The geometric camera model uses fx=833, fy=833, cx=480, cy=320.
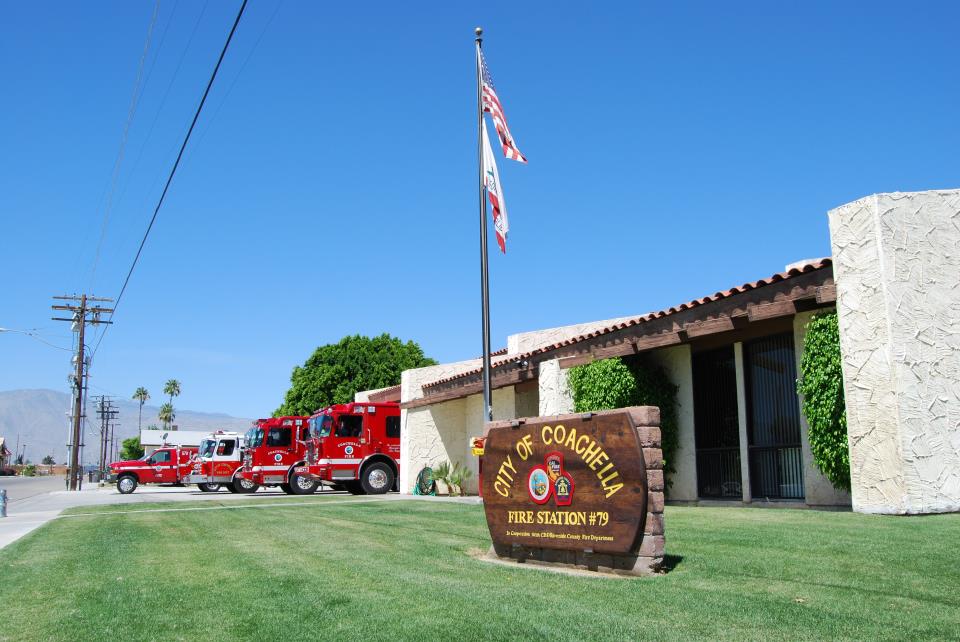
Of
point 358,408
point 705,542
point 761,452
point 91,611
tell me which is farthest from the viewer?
point 358,408

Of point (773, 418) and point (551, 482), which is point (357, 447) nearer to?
point (773, 418)

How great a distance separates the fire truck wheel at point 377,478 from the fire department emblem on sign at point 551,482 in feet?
60.9

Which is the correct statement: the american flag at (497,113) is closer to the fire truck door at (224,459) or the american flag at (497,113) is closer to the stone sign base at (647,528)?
the stone sign base at (647,528)

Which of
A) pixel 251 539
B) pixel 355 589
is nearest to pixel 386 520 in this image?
pixel 251 539

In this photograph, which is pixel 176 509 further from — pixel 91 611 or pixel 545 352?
pixel 91 611

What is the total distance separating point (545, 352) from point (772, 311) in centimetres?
750

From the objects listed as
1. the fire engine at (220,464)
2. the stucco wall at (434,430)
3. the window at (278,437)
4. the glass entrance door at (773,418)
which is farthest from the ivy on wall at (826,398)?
the fire engine at (220,464)

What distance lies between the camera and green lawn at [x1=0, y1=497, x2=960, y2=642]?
18.4 feet

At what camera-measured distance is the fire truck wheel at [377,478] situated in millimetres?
26672

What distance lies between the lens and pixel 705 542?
9391 mm

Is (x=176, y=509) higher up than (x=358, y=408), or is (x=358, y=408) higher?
(x=358, y=408)

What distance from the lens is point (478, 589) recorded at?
703 cm

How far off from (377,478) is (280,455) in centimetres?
410

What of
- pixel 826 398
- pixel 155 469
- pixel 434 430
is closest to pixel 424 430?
pixel 434 430
